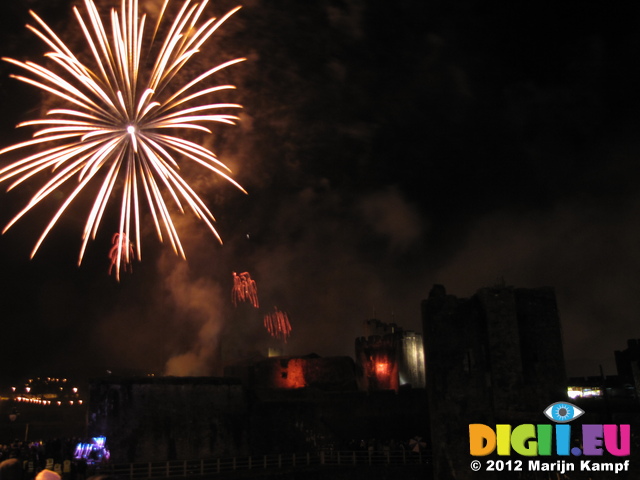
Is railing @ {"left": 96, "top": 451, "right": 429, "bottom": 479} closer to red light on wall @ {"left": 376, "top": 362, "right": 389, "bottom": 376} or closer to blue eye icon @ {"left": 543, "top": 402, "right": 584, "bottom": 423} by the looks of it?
blue eye icon @ {"left": 543, "top": 402, "right": 584, "bottom": 423}

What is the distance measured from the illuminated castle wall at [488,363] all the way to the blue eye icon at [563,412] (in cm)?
230

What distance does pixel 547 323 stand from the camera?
26719mm

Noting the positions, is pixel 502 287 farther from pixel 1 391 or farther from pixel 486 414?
pixel 1 391

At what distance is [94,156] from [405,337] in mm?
36431

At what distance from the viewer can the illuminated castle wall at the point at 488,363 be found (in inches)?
1008

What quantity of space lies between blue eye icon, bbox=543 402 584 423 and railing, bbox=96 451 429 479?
10055 mm

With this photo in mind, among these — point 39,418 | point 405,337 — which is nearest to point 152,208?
point 405,337

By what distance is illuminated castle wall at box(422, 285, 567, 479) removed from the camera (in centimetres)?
2559

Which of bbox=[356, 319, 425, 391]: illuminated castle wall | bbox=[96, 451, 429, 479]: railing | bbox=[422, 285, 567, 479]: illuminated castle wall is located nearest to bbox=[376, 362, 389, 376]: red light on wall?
bbox=[356, 319, 425, 391]: illuminated castle wall

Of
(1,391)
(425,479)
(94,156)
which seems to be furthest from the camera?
(1,391)

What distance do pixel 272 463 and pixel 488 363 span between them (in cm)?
1408

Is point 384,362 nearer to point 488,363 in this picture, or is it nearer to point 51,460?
point 488,363

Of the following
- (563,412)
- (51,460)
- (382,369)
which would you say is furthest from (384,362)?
(51,460)

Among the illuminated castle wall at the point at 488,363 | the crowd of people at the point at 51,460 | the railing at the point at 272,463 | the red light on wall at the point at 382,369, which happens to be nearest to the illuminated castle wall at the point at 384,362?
the red light on wall at the point at 382,369
